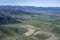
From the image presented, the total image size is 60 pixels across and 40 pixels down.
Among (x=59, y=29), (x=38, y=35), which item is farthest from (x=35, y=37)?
(x=59, y=29)

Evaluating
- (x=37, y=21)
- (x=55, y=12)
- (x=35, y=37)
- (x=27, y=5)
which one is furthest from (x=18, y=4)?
(x=35, y=37)

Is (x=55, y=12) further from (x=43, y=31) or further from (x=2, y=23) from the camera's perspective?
(x=2, y=23)

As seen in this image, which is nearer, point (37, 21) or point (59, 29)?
point (59, 29)

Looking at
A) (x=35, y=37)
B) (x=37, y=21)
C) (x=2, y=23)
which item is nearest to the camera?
(x=35, y=37)

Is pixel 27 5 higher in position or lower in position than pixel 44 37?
higher

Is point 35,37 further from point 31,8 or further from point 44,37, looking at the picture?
point 31,8

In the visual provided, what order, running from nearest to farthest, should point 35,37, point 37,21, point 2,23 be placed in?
point 35,37
point 2,23
point 37,21
